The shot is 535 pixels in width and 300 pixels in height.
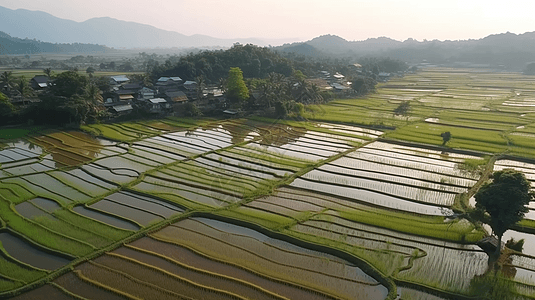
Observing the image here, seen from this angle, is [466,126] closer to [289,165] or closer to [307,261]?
[289,165]

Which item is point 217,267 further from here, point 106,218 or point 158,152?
point 158,152

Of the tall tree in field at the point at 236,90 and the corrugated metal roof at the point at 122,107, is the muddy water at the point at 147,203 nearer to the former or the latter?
the corrugated metal roof at the point at 122,107

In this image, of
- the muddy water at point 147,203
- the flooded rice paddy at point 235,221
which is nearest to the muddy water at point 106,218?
the flooded rice paddy at point 235,221

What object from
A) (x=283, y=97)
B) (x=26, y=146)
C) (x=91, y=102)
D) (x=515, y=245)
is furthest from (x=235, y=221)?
(x=283, y=97)

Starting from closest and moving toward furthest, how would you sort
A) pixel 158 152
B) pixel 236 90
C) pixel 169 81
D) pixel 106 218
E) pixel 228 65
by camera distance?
pixel 106 218, pixel 158 152, pixel 236 90, pixel 169 81, pixel 228 65

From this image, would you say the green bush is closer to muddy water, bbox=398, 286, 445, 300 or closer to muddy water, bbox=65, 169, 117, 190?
muddy water, bbox=398, 286, 445, 300

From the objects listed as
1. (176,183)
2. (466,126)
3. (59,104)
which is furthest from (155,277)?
(466,126)
